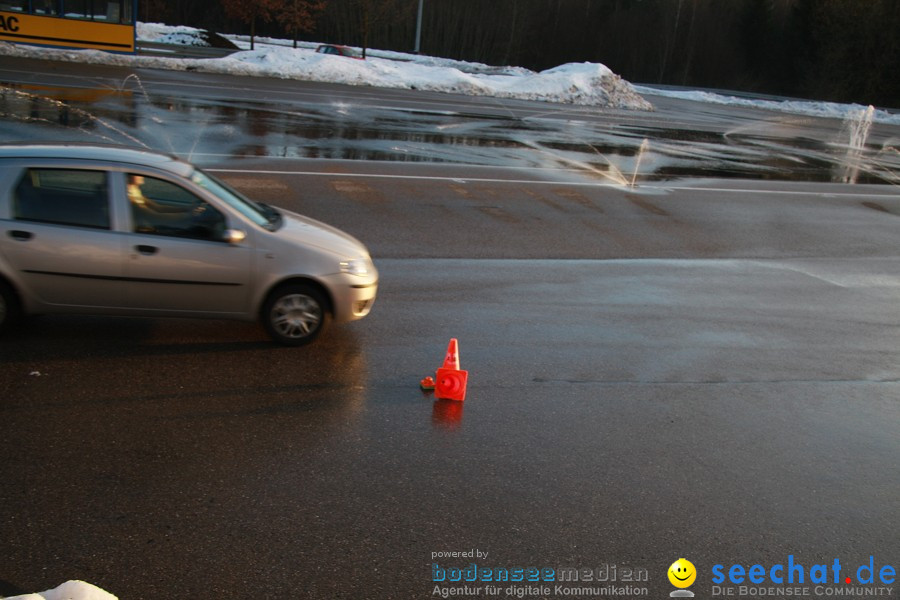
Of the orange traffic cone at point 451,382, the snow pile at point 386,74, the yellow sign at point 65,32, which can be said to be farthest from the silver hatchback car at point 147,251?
the snow pile at point 386,74

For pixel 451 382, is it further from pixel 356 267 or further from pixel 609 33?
pixel 609 33

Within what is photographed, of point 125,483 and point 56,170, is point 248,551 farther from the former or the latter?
point 56,170

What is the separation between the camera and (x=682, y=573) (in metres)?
4.52

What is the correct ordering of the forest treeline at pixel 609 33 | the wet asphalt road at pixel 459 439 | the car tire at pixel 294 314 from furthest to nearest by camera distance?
the forest treeline at pixel 609 33 → the car tire at pixel 294 314 → the wet asphalt road at pixel 459 439

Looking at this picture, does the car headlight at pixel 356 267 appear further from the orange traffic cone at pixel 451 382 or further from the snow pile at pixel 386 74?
the snow pile at pixel 386 74

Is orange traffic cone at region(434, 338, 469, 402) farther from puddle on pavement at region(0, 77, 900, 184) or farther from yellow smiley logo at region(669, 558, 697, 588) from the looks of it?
puddle on pavement at region(0, 77, 900, 184)

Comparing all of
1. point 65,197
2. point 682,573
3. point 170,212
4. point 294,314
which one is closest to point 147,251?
point 170,212

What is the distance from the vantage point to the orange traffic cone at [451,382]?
21.0 feet

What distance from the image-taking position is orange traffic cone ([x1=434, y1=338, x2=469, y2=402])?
6410mm

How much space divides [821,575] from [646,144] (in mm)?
21589

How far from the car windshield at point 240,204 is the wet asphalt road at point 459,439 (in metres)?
1.05

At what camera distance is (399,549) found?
4.45 meters

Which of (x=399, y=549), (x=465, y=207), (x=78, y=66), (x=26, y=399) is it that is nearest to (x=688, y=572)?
(x=399, y=549)

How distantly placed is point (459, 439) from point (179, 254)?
9.62ft
